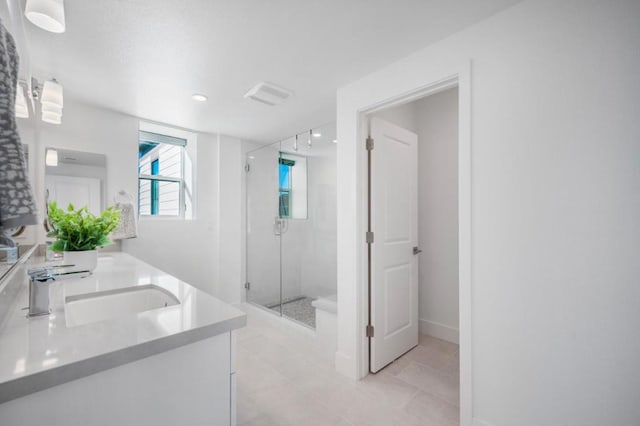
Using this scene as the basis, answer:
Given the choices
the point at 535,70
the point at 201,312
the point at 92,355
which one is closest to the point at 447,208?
the point at 535,70

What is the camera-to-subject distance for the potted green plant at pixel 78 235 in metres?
1.50

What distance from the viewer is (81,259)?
5.09 feet

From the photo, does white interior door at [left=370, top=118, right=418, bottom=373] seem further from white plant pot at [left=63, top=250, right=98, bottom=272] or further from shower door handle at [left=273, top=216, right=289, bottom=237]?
white plant pot at [left=63, top=250, right=98, bottom=272]

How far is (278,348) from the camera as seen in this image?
2.70 m

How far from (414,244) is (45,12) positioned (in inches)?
109

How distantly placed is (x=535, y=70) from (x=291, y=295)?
9.98 feet

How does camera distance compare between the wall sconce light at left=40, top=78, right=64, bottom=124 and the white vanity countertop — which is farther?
the wall sconce light at left=40, top=78, right=64, bottom=124

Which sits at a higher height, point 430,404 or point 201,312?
point 201,312

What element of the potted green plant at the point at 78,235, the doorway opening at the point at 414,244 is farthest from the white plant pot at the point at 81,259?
the doorway opening at the point at 414,244

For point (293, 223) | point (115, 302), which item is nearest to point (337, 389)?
point (115, 302)

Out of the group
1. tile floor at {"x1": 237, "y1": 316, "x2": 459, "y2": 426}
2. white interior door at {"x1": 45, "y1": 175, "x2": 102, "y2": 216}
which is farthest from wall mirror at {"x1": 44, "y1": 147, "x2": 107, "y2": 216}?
tile floor at {"x1": 237, "y1": 316, "x2": 459, "y2": 426}

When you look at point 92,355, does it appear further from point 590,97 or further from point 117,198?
point 117,198

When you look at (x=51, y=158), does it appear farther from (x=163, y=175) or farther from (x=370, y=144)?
(x=370, y=144)

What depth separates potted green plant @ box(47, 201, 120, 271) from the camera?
1.50 metres
